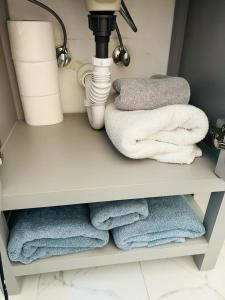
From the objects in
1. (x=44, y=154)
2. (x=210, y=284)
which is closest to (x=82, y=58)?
(x=44, y=154)

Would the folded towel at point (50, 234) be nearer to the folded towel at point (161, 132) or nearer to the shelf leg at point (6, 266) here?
the shelf leg at point (6, 266)

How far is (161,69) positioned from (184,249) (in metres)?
0.59

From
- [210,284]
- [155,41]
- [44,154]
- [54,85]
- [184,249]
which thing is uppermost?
[155,41]

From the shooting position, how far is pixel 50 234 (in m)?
0.52

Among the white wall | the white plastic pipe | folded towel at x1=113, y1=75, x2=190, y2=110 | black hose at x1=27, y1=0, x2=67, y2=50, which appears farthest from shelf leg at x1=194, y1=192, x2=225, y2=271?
black hose at x1=27, y1=0, x2=67, y2=50

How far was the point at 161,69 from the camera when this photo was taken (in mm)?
800

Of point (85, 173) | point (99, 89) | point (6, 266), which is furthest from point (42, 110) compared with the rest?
point (6, 266)

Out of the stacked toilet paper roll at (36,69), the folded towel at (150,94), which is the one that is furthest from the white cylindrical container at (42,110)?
the folded towel at (150,94)

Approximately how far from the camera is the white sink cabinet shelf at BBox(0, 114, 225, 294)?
45cm

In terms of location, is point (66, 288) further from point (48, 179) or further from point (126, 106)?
point (126, 106)

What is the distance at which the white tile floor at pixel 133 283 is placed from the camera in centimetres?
58

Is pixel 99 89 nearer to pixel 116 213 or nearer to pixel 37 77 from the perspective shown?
pixel 37 77

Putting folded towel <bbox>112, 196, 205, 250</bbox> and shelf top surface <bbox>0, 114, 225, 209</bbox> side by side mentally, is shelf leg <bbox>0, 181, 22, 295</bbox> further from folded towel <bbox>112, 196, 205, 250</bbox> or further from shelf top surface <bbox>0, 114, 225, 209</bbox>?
folded towel <bbox>112, 196, 205, 250</bbox>

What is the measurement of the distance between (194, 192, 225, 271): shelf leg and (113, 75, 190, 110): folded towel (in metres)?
0.25
